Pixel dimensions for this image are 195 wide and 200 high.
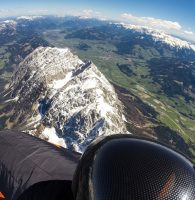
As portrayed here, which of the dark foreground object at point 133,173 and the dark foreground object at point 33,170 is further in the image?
the dark foreground object at point 33,170

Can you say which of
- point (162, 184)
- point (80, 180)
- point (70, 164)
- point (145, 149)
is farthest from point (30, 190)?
point (162, 184)

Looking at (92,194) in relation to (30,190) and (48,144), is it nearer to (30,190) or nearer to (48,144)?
(30,190)

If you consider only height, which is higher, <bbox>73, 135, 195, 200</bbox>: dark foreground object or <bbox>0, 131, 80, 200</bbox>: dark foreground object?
<bbox>73, 135, 195, 200</bbox>: dark foreground object

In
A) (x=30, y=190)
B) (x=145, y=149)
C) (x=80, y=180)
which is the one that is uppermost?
(x=145, y=149)

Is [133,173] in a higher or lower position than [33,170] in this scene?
higher

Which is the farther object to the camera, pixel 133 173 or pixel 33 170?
pixel 33 170
